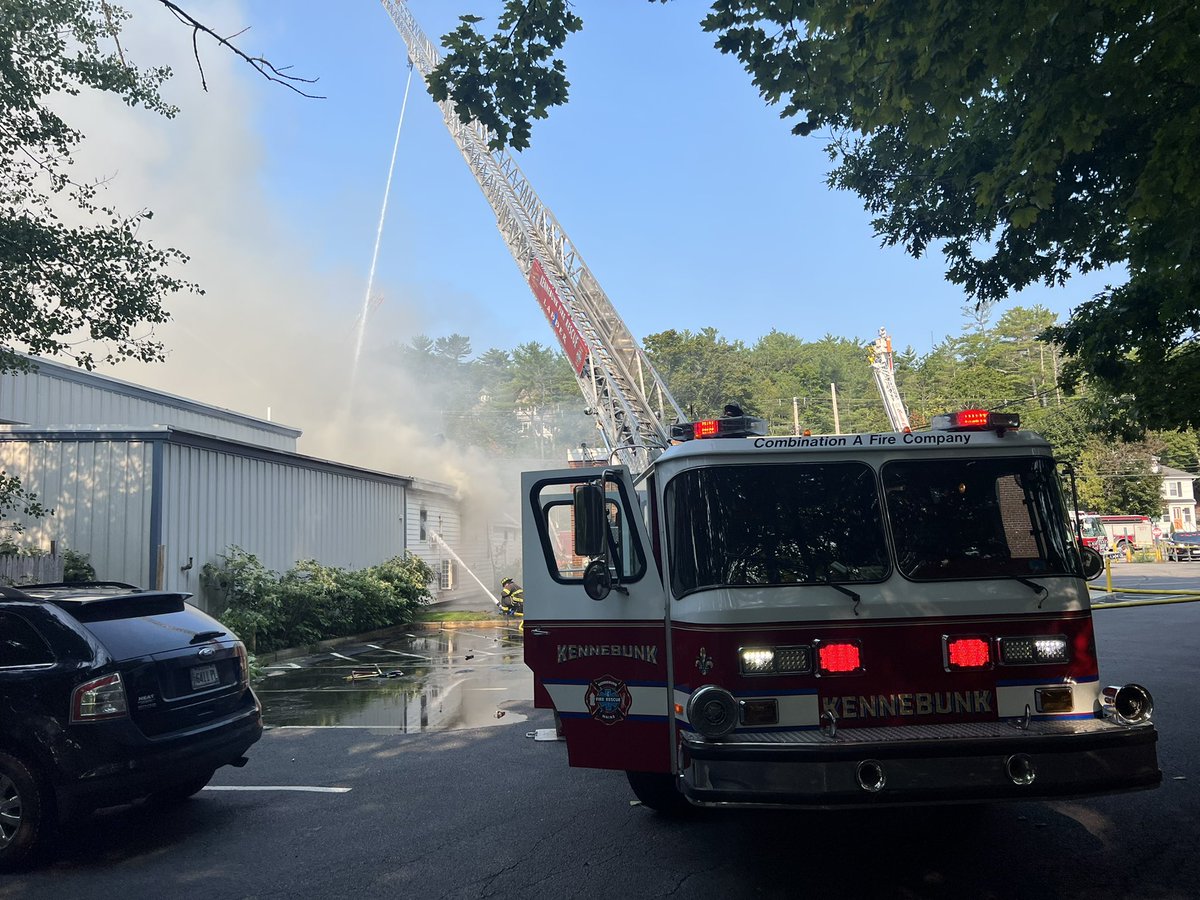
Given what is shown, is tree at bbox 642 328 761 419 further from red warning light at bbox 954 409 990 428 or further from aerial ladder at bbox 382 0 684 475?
red warning light at bbox 954 409 990 428

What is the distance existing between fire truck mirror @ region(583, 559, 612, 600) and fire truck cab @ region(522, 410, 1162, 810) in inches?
0.4

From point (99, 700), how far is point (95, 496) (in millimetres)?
10289

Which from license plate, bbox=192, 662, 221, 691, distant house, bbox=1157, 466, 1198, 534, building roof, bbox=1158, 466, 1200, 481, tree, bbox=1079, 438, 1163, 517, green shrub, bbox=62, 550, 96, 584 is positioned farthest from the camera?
building roof, bbox=1158, 466, 1200, 481

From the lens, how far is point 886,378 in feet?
28.6

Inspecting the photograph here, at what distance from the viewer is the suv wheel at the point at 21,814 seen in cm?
486

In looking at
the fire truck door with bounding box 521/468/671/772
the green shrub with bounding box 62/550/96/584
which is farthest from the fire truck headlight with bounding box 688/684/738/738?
the green shrub with bounding box 62/550/96/584

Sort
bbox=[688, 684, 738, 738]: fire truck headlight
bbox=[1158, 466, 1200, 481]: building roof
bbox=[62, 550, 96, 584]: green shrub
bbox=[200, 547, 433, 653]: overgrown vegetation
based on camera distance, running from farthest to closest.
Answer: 1. bbox=[1158, 466, 1200, 481]: building roof
2. bbox=[200, 547, 433, 653]: overgrown vegetation
3. bbox=[62, 550, 96, 584]: green shrub
4. bbox=[688, 684, 738, 738]: fire truck headlight

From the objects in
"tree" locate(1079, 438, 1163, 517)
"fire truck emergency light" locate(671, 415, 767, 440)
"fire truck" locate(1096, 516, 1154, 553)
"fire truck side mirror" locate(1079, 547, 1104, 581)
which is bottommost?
"fire truck side mirror" locate(1079, 547, 1104, 581)

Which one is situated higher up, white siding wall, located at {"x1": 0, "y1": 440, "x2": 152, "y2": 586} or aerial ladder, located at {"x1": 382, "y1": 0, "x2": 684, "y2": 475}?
aerial ladder, located at {"x1": 382, "y1": 0, "x2": 684, "y2": 475}

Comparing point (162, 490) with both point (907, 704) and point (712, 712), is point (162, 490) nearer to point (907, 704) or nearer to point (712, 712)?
point (712, 712)

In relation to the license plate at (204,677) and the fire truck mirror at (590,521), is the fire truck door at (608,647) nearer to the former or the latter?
the fire truck mirror at (590,521)

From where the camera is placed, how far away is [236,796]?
6434 mm

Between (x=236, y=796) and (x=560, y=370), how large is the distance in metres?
65.1

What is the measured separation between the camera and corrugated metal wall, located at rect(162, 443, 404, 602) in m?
14.1
